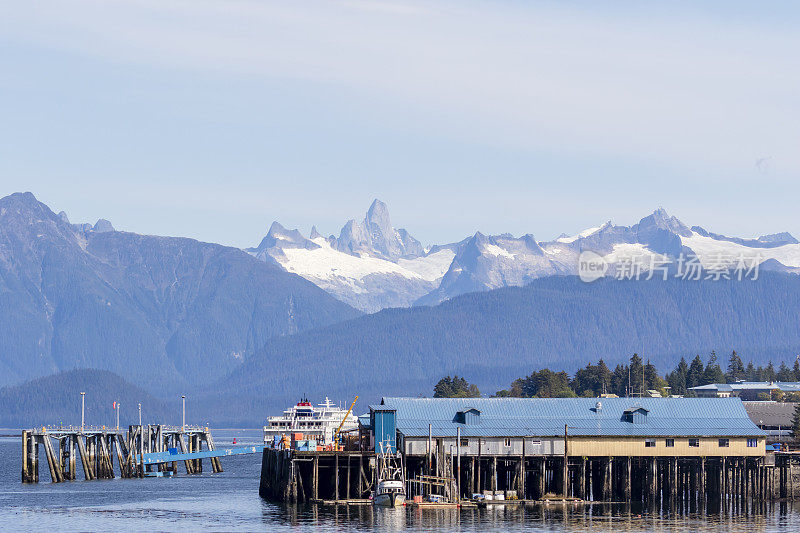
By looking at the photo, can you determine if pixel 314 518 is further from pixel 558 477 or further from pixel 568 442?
pixel 558 477

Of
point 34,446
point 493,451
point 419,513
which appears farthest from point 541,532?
point 34,446

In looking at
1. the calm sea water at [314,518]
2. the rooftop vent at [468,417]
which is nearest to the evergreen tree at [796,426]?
the calm sea water at [314,518]

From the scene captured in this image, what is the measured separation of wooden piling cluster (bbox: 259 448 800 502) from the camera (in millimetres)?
139000

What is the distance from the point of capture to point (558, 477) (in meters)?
147

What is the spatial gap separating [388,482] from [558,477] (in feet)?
70.2

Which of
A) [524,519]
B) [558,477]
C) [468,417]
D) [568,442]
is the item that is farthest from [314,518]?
[558,477]

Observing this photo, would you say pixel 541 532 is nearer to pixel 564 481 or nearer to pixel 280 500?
pixel 564 481

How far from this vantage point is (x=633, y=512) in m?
136

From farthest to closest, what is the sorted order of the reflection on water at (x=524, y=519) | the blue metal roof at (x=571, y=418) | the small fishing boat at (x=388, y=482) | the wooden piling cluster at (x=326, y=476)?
the blue metal roof at (x=571, y=418)
the wooden piling cluster at (x=326, y=476)
the small fishing boat at (x=388, y=482)
the reflection on water at (x=524, y=519)

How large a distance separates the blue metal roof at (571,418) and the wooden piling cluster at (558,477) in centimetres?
281

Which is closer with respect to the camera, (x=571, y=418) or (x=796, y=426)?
(x=571, y=418)

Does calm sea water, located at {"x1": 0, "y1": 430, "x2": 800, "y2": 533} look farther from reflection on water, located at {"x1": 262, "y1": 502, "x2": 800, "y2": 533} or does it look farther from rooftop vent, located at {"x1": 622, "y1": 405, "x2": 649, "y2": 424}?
rooftop vent, located at {"x1": 622, "y1": 405, "x2": 649, "y2": 424}

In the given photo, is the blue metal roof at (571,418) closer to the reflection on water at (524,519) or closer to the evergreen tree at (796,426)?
the reflection on water at (524,519)

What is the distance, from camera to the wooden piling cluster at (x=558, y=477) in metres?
139
